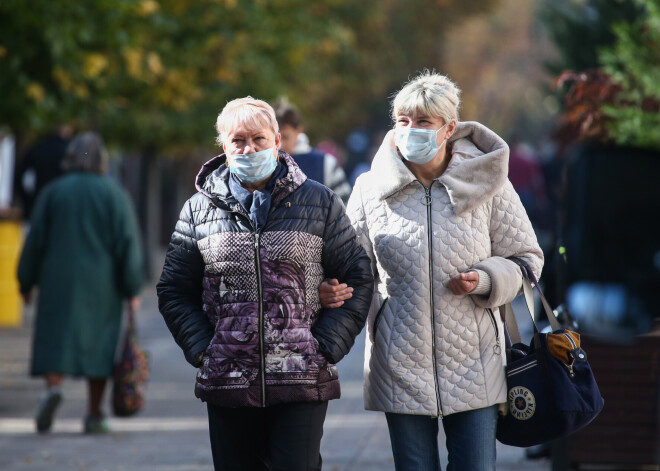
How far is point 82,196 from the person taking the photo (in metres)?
8.74

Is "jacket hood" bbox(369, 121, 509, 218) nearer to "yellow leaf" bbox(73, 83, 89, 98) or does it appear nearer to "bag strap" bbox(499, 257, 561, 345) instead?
"bag strap" bbox(499, 257, 561, 345)

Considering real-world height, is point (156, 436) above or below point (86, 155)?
below

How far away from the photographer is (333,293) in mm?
4531

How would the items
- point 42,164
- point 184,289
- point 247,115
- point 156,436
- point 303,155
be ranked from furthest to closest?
1. point 42,164
2. point 156,436
3. point 303,155
4. point 184,289
5. point 247,115

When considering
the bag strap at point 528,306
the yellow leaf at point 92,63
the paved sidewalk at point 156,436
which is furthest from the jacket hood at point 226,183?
the yellow leaf at point 92,63

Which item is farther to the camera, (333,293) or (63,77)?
(63,77)

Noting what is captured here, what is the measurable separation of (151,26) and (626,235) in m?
7.71

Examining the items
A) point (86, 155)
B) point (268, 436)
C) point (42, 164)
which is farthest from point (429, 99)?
point (42, 164)

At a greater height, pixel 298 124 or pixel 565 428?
pixel 298 124

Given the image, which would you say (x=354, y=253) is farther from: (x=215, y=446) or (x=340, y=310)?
(x=215, y=446)

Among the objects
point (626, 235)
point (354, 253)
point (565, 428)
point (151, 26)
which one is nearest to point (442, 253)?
point (354, 253)

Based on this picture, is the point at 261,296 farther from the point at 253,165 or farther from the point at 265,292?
the point at 253,165

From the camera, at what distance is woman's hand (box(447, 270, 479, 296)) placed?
4.54 metres

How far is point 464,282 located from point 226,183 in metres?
0.89
